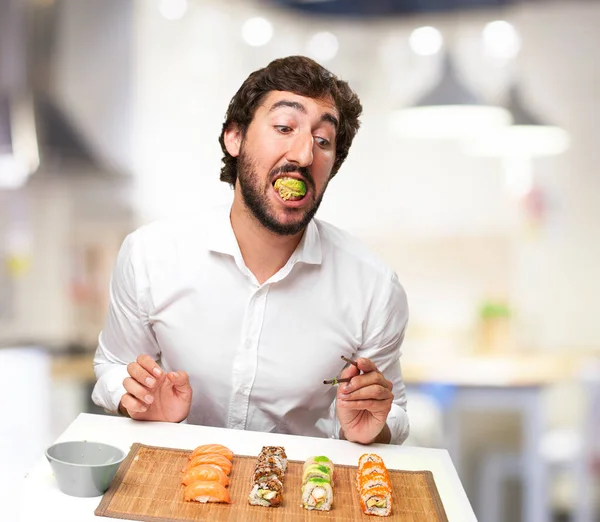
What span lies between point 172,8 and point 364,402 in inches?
162

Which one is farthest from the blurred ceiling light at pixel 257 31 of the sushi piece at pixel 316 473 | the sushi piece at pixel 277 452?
the sushi piece at pixel 316 473

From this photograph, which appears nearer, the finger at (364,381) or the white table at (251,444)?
the white table at (251,444)

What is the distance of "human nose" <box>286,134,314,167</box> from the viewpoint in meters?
1.88

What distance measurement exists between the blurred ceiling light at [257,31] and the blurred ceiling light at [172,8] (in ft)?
1.50

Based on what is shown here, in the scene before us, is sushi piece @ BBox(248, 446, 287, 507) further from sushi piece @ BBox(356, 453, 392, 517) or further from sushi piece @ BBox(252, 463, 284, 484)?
sushi piece @ BBox(356, 453, 392, 517)

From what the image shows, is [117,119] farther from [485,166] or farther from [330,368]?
[330,368]

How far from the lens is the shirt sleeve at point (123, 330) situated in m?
2.03

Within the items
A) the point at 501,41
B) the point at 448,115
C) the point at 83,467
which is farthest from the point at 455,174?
the point at 83,467

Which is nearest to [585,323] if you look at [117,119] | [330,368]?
[117,119]

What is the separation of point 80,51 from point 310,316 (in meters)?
3.61

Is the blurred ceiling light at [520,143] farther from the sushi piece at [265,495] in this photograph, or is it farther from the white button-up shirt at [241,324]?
the sushi piece at [265,495]

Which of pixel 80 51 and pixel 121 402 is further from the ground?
pixel 80 51

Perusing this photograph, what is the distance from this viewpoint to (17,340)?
4844 millimetres

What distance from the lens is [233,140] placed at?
6.93 feet
